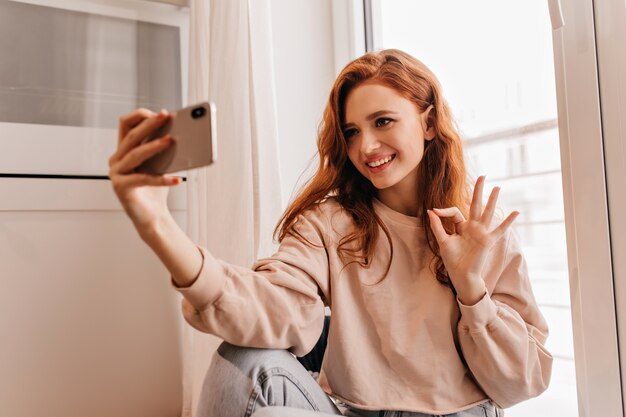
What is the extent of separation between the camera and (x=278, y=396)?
89 cm

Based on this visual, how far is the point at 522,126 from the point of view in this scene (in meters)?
1.35

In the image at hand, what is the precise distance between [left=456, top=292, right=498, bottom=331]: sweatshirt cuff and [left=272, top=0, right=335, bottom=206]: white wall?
35.5 inches

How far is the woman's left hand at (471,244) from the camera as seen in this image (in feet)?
3.32

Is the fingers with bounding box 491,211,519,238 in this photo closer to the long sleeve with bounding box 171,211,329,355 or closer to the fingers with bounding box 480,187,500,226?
the fingers with bounding box 480,187,500,226

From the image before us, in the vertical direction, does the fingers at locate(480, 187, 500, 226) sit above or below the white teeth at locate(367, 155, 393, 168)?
below

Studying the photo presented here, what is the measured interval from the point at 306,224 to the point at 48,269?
0.74 metres

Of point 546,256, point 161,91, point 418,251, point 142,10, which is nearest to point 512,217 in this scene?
point 418,251

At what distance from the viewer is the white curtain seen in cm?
150

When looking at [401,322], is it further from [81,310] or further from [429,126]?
[81,310]

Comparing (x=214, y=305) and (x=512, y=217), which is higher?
(x=512, y=217)

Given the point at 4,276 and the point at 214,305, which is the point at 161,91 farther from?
the point at 214,305

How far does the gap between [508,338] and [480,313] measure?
68 millimetres

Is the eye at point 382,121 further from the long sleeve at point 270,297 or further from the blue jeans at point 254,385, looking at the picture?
the blue jeans at point 254,385

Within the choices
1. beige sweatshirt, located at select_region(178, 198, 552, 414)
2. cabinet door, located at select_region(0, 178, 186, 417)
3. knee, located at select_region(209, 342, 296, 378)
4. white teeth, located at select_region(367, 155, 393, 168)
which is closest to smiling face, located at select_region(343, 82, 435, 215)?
white teeth, located at select_region(367, 155, 393, 168)
